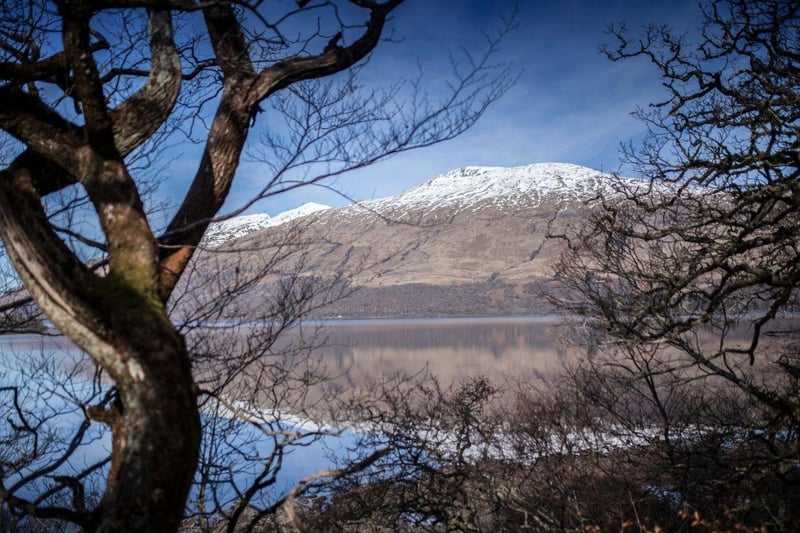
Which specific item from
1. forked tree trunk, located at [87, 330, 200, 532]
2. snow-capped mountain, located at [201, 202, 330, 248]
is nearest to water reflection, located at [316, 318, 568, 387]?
snow-capped mountain, located at [201, 202, 330, 248]

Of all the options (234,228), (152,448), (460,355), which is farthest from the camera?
(460,355)

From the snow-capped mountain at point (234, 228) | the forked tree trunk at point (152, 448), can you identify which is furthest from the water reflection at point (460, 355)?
the forked tree trunk at point (152, 448)

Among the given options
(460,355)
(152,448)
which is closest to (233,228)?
(152,448)

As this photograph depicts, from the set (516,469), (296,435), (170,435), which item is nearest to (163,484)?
(170,435)

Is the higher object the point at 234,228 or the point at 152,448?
the point at 234,228

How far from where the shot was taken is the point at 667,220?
20.2ft

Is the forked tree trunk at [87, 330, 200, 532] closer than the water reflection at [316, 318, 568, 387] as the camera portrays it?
Yes

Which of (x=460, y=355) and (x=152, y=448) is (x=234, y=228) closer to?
(x=152, y=448)

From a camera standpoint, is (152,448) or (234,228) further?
(234,228)

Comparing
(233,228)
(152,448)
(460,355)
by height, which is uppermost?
(233,228)

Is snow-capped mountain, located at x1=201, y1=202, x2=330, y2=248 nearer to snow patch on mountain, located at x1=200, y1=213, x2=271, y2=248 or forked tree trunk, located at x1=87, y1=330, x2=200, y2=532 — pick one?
snow patch on mountain, located at x1=200, y1=213, x2=271, y2=248

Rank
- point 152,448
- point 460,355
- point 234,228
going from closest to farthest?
1. point 152,448
2. point 234,228
3. point 460,355

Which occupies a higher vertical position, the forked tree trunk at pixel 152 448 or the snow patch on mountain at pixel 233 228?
the snow patch on mountain at pixel 233 228

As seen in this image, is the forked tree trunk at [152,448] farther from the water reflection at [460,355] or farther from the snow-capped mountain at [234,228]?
the water reflection at [460,355]
